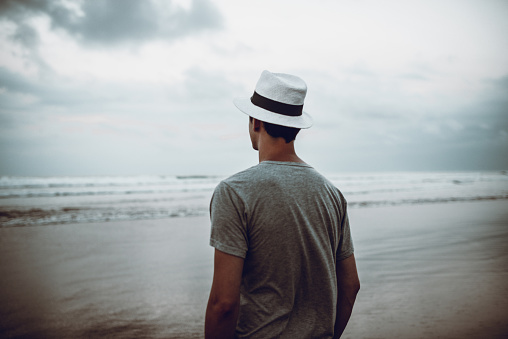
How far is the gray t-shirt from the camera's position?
1385 mm

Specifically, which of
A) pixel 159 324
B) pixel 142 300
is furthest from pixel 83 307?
pixel 159 324

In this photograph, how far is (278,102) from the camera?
→ 1581 millimetres

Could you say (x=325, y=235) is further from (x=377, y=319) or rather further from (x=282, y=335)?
(x=377, y=319)

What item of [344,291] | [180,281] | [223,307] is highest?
[223,307]

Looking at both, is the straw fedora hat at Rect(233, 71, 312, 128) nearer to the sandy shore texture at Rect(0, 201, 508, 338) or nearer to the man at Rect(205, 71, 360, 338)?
the man at Rect(205, 71, 360, 338)

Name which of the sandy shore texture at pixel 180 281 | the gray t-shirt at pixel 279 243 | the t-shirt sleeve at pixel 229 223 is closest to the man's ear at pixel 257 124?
the gray t-shirt at pixel 279 243

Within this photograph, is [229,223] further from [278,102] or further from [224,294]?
[278,102]

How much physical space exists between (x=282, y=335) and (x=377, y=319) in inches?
125

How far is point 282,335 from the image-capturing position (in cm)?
143

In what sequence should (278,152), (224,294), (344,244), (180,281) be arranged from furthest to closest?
(180,281) < (344,244) < (278,152) < (224,294)

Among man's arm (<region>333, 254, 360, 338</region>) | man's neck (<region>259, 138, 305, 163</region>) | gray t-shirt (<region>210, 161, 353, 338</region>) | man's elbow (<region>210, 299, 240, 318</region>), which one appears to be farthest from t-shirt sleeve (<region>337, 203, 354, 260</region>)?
man's elbow (<region>210, 299, 240, 318</region>)

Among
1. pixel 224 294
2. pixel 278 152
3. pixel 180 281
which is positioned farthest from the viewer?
pixel 180 281

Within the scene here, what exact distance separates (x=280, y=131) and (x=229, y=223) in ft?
1.49

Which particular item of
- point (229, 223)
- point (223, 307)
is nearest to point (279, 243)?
point (229, 223)
